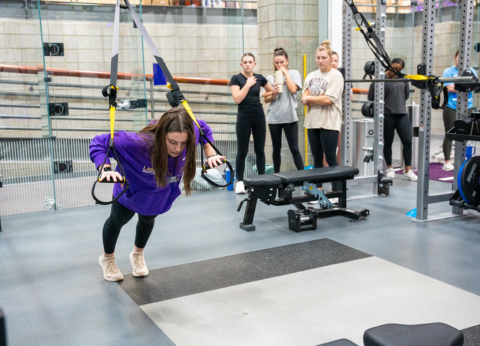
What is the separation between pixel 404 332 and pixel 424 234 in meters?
2.54

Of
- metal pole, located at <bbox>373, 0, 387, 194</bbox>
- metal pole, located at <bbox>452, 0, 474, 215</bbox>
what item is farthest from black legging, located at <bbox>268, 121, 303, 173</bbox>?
metal pole, located at <bbox>452, 0, 474, 215</bbox>

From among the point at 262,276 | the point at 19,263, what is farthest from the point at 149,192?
the point at 19,263

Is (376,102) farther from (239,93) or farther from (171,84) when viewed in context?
(171,84)

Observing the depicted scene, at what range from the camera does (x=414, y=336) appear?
1273 mm

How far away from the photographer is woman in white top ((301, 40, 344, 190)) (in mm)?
4250

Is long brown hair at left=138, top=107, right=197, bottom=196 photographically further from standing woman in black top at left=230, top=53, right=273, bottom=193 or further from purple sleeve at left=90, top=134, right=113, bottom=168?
standing woman in black top at left=230, top=53, right=273, bottom=193

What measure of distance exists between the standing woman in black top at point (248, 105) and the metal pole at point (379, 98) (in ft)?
3.41

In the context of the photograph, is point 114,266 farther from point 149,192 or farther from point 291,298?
point 291,298

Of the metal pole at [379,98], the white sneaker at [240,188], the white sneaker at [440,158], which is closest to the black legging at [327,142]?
the metal pole at [379,98]

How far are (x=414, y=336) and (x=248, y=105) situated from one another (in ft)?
11.8

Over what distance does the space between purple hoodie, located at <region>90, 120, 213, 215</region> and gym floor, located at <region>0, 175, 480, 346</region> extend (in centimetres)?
54

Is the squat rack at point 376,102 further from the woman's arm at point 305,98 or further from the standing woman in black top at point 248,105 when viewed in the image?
the standing woman in black top at point 248,105

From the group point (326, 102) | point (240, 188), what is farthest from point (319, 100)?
point (240, 188)

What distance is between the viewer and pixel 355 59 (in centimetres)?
642
